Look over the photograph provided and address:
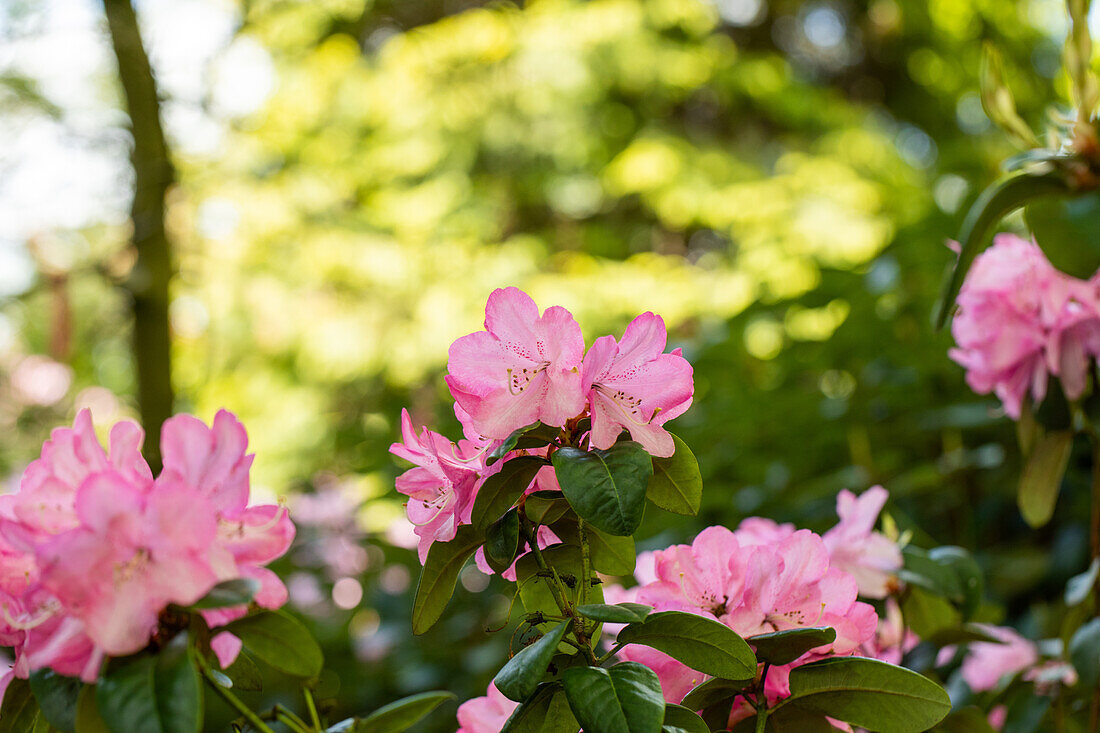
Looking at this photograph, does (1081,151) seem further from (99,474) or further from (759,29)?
(759,29)

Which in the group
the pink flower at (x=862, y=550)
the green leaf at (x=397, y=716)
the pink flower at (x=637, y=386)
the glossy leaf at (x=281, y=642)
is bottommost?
the pink flower at (x=862, y=550)

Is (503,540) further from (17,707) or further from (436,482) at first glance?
(17,707)

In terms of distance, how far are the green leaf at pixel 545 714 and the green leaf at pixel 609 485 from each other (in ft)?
0.27

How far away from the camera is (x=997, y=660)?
29.7 inches

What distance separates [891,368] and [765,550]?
0.95 meters

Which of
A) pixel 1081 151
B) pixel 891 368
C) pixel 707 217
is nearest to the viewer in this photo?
pixel 1081 151

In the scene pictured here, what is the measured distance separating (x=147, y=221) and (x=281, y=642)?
2.21 metres

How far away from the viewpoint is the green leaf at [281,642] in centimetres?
36

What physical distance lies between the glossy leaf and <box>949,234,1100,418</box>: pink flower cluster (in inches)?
23.5

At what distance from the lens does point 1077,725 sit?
83cm

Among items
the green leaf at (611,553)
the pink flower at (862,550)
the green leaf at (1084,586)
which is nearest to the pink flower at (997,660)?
the green leaf at (1084,586)

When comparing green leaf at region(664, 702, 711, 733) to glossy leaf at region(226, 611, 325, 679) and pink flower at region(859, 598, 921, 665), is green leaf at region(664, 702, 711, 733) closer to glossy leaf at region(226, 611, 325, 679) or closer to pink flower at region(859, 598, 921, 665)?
glossy leaf at region(226, 611, 325, 679)

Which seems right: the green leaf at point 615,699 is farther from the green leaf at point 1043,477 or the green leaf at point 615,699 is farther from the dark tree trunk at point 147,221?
the dark tree trunk at point 147,221

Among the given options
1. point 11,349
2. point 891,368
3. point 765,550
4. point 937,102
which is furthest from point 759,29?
point 765,550
